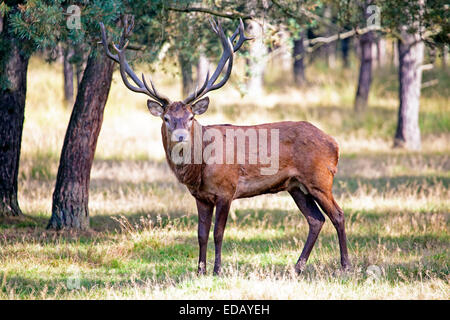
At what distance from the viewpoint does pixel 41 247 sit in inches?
348

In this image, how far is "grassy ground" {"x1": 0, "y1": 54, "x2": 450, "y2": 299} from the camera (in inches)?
274

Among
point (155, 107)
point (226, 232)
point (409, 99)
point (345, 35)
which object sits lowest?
point (226, 232)

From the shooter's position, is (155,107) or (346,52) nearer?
(155,107)

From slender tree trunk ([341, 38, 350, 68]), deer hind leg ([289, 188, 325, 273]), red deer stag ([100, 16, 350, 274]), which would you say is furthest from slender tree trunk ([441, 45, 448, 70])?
slender tree trunk ([341, 38, 350, 68])

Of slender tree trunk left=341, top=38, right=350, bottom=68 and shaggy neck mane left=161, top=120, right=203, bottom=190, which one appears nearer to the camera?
shaggy neck mane left=161, top=120, right=203, bottom=190

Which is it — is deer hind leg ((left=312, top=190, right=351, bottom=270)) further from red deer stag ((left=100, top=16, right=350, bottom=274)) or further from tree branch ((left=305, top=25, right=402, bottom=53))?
tree branch ((left=305, top=25, right=402, bottom=53))

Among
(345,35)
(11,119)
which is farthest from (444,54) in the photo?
(11,119)

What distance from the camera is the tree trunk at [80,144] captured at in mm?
9828

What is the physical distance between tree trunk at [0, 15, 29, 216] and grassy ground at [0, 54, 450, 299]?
44 cm

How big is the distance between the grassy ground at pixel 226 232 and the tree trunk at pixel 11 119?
17.3 inches

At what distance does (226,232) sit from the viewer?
10.2 m

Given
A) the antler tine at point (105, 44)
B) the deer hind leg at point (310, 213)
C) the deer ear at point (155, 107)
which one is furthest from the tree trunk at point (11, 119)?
the deer hind leg at point (310, 213)

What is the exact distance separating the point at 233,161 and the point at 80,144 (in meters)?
2.78

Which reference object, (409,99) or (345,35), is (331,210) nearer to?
(409,99)
